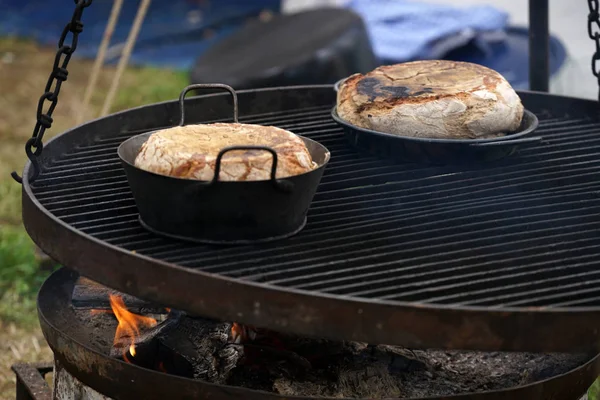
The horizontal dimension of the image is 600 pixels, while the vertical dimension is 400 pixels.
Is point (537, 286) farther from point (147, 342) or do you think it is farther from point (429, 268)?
point (147, 342)

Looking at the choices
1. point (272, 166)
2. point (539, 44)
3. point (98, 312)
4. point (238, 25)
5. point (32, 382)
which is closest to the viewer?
point (272, 166)

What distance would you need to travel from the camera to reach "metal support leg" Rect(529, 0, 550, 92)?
3625mm

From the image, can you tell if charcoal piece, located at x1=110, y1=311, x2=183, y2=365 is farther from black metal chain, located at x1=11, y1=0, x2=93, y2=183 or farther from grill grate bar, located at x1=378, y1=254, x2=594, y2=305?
grill grate bar, located at x1=378, y1=254, x2=594, y2=305

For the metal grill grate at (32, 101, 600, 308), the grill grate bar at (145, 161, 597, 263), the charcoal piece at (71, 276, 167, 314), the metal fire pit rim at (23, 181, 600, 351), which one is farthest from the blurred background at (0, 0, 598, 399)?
the metal fire pit rim at (23, 181, 600, 351)

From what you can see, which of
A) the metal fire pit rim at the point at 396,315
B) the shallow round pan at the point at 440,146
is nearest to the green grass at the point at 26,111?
the shallow round pan at the point at 440,146

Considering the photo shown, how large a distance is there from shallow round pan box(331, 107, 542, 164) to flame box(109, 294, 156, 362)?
3.02 ft

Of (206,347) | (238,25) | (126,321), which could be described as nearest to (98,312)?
(126,321)

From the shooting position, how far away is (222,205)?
208 centimetres

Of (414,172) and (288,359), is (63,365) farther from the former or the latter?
(414,172)

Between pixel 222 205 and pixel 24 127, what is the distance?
5966 millimetres

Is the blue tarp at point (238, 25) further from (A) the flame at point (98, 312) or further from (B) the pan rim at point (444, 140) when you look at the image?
(A) the flame at point (98, 312)

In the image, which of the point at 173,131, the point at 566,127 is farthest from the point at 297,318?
the point at 566,127

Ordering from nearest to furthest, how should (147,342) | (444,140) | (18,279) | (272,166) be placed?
(272,166) < (147,342) < (444,140) < (18,279)

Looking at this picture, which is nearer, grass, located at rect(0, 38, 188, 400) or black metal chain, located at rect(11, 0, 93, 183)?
black metal chain, located at rect(11, 0, 93, 183)
